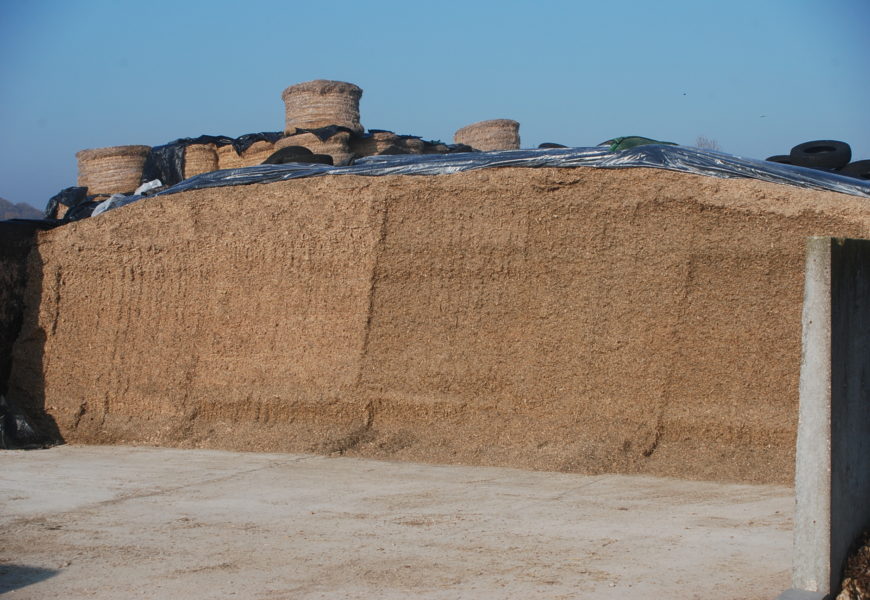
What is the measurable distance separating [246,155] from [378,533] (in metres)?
6.94

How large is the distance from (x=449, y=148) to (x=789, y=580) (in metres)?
7.59

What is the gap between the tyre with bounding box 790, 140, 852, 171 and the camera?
29.7 ft

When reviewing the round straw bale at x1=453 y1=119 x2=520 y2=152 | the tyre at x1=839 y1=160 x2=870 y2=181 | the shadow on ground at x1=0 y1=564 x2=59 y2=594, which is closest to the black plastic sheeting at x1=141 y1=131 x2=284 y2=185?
the round straw bale at x1=453 y1=119 x2=520 y2=152

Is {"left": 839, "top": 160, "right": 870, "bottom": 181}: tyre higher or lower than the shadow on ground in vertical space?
higher

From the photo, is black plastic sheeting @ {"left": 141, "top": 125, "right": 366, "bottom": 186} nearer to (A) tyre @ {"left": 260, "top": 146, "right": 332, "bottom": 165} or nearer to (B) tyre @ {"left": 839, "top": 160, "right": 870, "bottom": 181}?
(A) tyre @ {"left": 260, "top": 146, "right": 332, "bottom": 165}

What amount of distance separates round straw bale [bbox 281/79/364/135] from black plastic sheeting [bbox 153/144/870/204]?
3914 millimetres

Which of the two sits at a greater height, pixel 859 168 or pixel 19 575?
pixel 859 168

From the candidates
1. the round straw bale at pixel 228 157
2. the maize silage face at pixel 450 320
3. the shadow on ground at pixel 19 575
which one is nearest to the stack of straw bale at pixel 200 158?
the round straw bale at pixel 228 157

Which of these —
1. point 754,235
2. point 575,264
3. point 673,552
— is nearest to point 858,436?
point 673,552

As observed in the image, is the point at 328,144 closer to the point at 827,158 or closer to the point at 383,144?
the point at 383,144

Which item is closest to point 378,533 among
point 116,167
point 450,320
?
point 450,320

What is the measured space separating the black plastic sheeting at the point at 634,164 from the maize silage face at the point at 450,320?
0.41ft

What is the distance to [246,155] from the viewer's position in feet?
35.3

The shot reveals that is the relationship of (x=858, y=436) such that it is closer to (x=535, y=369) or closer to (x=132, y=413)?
(x=535, y=369)
